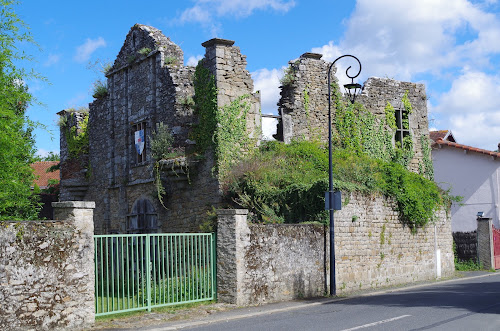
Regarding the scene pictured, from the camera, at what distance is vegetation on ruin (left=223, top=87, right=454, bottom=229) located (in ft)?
54.7

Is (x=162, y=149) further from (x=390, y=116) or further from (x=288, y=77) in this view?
(x=390, y=116)

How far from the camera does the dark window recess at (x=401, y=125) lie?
24828 mm

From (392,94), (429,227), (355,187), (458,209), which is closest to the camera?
(355,187)

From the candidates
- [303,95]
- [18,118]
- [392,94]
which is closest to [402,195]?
[303,95]

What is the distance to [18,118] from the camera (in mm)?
15734

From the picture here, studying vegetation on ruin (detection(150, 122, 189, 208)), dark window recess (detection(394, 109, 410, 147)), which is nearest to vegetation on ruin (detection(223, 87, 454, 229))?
dark window recess (detection(394, 109, 410, 147))

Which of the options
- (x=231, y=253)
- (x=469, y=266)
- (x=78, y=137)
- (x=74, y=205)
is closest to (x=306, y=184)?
(x=231, y=253)

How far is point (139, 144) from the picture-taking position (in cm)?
2159

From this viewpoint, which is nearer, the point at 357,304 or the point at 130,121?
the point at 357,304

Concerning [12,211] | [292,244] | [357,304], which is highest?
[12,211]

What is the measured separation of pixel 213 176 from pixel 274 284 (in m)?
5.45

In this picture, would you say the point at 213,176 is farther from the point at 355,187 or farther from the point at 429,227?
the point at 429,227

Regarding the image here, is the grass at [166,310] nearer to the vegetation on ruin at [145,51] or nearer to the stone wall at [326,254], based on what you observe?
the stone wall at [326,254]

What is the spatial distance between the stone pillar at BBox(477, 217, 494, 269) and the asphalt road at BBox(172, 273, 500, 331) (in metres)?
10.3
